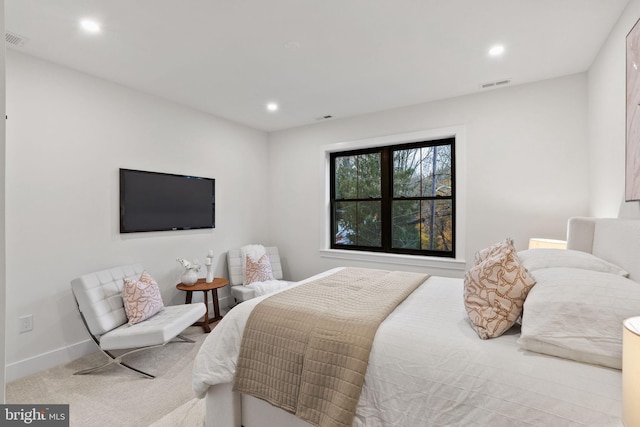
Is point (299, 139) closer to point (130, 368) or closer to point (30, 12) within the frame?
point (30, 12)

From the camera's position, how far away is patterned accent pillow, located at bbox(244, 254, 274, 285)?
388 cm

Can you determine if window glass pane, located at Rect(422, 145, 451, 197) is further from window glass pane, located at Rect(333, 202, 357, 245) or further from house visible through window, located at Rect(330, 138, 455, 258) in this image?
window glass pane, located at Rect(333, 202, 357, 245)

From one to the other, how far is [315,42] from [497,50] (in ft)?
4.87

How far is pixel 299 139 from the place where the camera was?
4523mm

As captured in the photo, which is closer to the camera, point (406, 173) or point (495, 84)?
point (495, 84)

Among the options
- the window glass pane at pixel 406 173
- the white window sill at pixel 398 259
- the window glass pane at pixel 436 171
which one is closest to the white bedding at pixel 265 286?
the white window sill at pixel 398 259

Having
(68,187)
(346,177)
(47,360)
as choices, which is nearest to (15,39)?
(68,187)

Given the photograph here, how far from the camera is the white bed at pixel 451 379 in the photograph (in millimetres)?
1036

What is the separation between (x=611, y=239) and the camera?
1787 mm

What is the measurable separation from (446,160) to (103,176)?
3.78 metres

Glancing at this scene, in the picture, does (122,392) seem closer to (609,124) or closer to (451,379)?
(451,379)

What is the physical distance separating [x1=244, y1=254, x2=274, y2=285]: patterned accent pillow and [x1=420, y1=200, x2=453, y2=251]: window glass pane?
6.88 ft

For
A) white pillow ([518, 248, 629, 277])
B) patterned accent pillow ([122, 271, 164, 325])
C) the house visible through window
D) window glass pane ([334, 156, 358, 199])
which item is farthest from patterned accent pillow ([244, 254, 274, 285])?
white pillow ([518, 248, 629, 277])

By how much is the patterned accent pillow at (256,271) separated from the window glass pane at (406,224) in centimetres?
175
